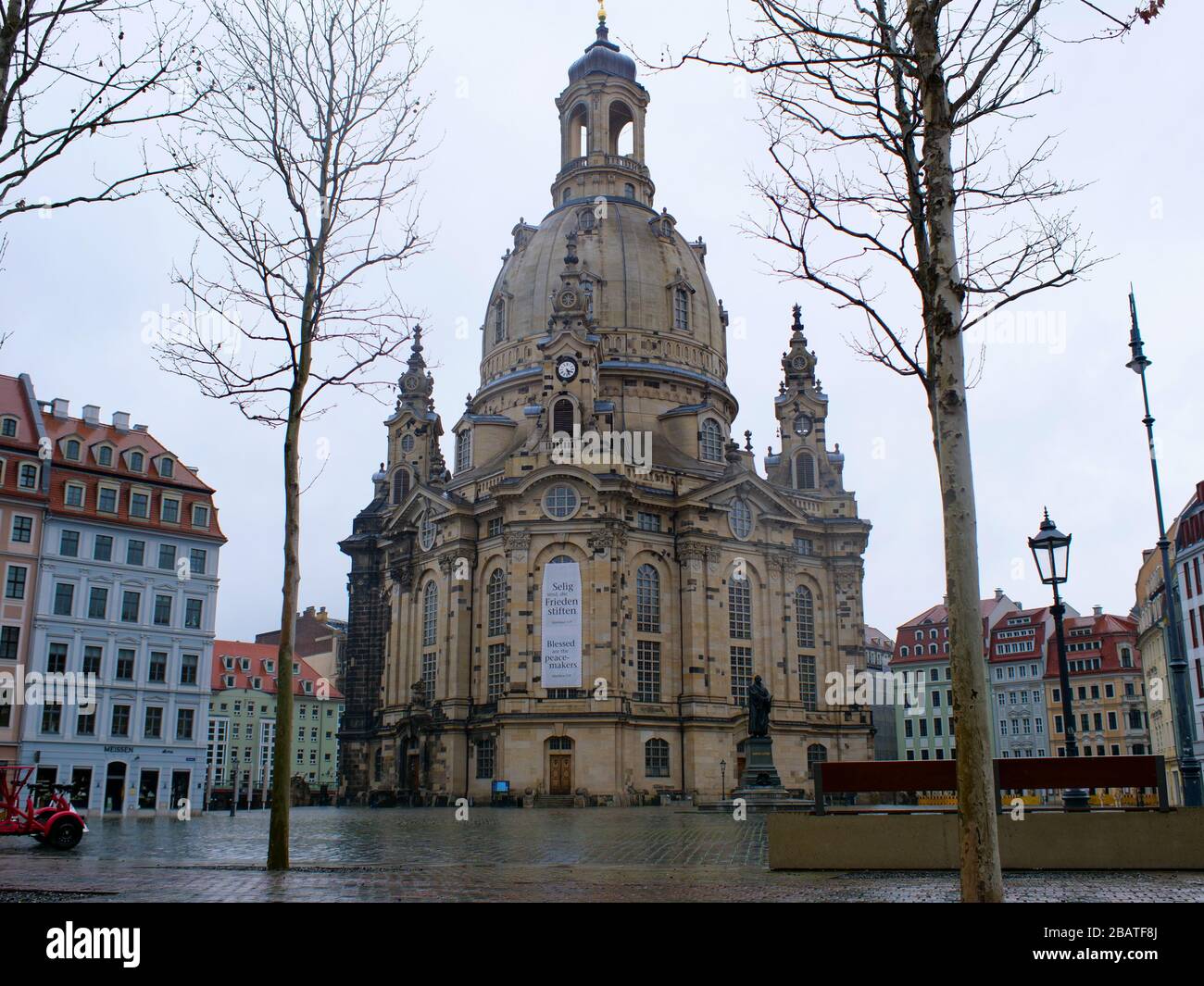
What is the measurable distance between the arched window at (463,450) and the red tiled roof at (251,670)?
30108 millimetres

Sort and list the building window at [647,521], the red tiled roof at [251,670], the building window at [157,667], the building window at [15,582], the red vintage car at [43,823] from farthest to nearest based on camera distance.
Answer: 1. the red tiled roof at [251,670]
2. the building window at [647,521]
3. the building window at [157,667]
4. the building window at [15,582]
5. the red vintage car at [43,823]

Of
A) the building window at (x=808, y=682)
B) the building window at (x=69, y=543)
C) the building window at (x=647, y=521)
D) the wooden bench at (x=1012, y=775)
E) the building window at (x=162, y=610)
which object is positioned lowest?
the wooden bench at (x=1012, y=775)

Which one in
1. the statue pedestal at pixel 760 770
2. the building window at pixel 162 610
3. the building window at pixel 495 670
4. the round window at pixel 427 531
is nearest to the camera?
the statue pedestal at pixel 760 770

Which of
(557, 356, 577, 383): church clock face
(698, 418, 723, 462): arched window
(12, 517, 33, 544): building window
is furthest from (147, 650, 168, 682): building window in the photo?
(698, 418, 723, 462): arched window

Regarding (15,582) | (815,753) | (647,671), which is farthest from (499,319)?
(15,582)

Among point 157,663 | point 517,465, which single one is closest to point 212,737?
point 157,663

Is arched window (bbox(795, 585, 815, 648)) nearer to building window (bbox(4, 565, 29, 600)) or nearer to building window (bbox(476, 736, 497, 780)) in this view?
building window (bbox(476, 736, 497, 780))

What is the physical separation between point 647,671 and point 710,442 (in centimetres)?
1725

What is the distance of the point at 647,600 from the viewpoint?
6338cm

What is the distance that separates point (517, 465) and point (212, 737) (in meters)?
47.2

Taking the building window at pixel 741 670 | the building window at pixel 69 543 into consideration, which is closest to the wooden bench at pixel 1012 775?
the building window at pixel 69 543

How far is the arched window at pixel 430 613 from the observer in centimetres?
6738

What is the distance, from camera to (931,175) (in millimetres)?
12141

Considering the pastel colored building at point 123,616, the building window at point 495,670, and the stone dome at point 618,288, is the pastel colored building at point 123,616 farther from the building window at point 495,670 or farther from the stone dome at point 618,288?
the stone dome at point 618,288
